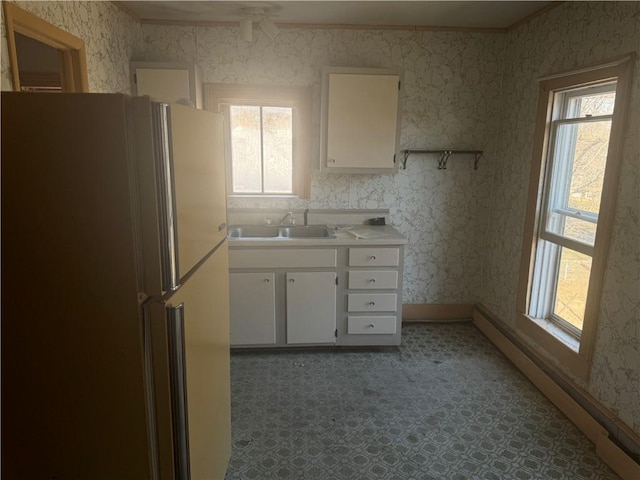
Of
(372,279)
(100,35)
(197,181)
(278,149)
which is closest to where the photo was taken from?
(197,181)

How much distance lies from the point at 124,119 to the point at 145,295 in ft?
1.44

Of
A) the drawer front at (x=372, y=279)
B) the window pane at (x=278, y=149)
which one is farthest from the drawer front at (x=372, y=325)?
the window pane at (x=278, y=149)

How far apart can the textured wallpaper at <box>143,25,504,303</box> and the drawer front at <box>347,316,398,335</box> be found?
0.62 m

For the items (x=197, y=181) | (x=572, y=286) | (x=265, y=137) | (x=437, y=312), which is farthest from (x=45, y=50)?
(x=437, y=312)

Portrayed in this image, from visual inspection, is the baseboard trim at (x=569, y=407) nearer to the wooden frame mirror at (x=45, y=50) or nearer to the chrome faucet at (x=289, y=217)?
the chrome faucet at (x=289, y=217)

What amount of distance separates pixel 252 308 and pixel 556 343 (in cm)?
204

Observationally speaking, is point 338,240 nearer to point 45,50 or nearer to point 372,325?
point 372,325

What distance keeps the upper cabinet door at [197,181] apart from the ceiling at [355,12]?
167 cm

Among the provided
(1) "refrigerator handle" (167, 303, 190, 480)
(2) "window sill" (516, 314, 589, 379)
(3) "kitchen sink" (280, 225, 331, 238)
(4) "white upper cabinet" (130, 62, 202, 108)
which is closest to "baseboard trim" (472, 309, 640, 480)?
(2) "window sill" (516, 314, 589, 379)

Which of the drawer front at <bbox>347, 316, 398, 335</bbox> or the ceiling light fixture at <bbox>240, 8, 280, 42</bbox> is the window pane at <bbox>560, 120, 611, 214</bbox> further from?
the ceiling light fixture at <bbox>240, 8, 280, 42</bbox>

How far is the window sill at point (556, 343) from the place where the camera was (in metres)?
2.45

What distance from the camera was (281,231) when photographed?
346 centimetres

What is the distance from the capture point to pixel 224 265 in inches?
70.7

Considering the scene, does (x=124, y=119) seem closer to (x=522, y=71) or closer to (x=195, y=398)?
(x=195, y=398)
